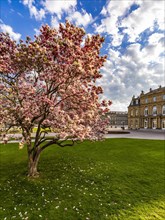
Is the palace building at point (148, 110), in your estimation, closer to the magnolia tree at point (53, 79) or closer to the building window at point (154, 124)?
the building window at point (154, 124)

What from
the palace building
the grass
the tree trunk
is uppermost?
the palace building

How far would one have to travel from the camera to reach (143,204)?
805cm

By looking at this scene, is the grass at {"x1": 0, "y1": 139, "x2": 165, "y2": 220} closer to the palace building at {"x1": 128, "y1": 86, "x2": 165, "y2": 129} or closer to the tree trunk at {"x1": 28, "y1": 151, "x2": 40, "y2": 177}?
the tree trunk at {"x1": 28, "y1": 151, "x2": 40, "y2": 177}

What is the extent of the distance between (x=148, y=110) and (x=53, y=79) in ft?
212

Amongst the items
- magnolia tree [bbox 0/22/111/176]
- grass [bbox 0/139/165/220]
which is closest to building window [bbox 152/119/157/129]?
grass [bbox 0/139/165/220]

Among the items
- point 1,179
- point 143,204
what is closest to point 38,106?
point 1,179

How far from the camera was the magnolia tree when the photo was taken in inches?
317

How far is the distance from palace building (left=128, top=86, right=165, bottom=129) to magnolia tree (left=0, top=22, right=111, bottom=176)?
57.4 meters

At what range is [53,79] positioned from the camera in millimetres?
8828

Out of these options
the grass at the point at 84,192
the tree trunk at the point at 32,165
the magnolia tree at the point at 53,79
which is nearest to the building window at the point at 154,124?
the grass at the point at 84,192

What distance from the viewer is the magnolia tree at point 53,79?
26.4 feet

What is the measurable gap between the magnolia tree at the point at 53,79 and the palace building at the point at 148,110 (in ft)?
188

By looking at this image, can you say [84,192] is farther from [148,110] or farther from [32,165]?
[148,110]

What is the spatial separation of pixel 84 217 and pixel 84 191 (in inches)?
88.7
